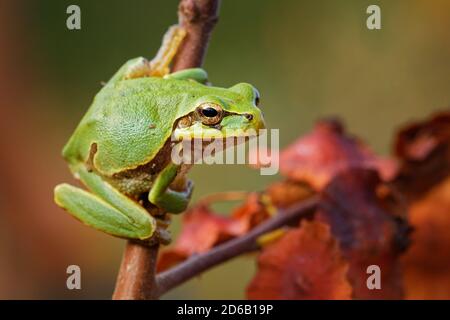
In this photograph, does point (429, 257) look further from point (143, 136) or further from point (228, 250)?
point (143, 136)

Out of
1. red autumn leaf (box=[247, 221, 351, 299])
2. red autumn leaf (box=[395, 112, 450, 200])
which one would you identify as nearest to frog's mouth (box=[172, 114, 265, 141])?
red autumn leaf (box=[247, 221, 351, 299])

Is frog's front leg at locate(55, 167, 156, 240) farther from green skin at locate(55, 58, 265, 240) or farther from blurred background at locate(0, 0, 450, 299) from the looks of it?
blurred background at locate(0, 0, 450, 299)

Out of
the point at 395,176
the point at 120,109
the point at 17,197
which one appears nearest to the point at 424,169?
the point at 395,176

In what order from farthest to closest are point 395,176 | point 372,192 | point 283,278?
1. point 395,176
2. point 372,192
3. point 283,278

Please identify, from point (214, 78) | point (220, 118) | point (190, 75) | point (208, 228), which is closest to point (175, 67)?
point (190, 75)

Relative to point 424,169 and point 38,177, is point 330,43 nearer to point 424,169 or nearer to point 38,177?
point 38,177

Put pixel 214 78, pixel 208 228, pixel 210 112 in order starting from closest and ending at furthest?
1. pixel 210 112
2. pixel 208 228
3. pixel 214 78

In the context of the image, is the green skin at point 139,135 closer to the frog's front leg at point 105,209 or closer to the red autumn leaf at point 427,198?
the frog's front leg at point 105,209
